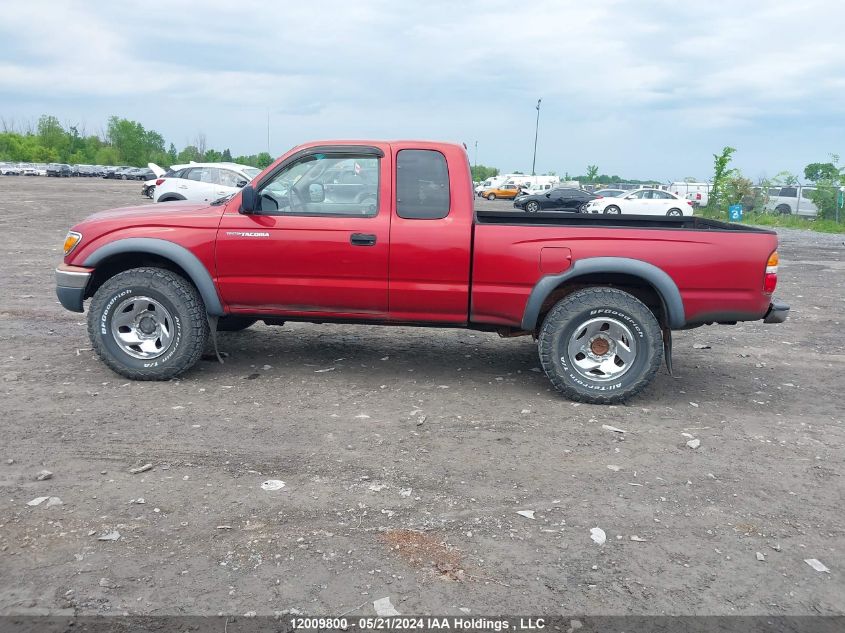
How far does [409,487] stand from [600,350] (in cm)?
227

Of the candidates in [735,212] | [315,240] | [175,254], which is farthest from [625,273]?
[735,212]

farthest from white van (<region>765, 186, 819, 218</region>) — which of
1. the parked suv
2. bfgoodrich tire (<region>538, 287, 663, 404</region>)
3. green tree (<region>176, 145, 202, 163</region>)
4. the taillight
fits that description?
green tree (<region>176, 145, 202, 163</region>)

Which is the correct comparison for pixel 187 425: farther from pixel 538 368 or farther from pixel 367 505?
pixel 538 368

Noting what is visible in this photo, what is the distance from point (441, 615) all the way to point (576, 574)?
70 cm

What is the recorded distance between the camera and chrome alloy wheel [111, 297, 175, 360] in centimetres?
573

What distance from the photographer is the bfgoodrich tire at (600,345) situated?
213 inches

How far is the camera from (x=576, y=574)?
10.5 feet

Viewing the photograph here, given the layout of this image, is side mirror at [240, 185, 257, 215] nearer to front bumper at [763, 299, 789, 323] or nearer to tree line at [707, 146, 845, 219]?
front bumper at [763, 299, 789, 323]

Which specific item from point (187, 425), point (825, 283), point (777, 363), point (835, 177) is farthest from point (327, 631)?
point (835, 177)

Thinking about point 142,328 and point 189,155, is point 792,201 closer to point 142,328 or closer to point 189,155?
point 142,328

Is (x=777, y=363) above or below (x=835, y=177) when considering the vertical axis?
below

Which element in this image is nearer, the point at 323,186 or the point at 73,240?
the point at 323,186

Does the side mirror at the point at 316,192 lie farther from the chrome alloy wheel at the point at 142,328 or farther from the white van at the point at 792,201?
the white van at the point at 792,201

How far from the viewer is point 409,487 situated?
400 centimetres
